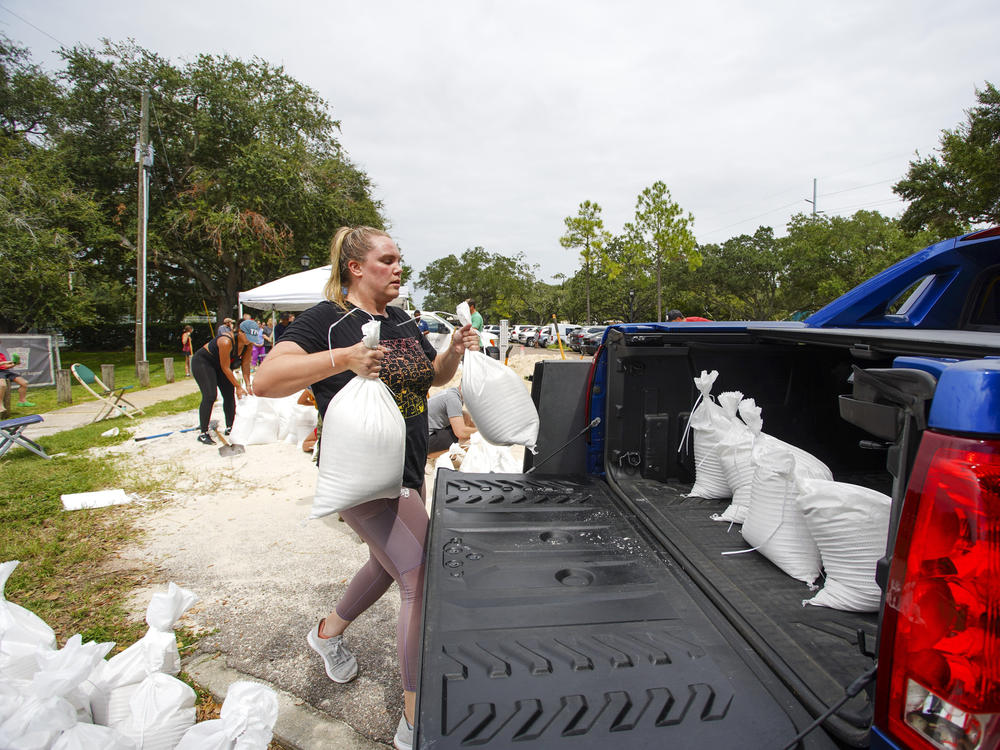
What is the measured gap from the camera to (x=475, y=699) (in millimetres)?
1081

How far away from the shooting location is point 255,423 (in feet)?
19.5

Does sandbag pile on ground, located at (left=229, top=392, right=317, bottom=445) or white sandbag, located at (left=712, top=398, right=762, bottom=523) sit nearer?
white sandbag, located at (left=712, top=398, right=762, bottom=523)

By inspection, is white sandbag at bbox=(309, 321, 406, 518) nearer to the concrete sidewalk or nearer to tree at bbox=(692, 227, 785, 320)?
the concrete sidewalk

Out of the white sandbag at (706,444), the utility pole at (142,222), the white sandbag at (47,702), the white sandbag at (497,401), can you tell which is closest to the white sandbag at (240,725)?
the white sandbag at (47,702)

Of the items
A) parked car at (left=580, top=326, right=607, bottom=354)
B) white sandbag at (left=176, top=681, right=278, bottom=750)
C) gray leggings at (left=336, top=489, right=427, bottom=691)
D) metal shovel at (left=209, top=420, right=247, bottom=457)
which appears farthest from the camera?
parked car at (left=580, top=326, right=607, bottom=354)

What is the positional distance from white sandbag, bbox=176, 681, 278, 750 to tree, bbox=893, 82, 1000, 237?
19.4m

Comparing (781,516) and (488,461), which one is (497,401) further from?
(488,461)

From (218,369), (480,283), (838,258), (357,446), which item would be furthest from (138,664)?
(480,283)

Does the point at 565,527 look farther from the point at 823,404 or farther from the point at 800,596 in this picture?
the point at 823,404

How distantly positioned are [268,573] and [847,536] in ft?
10.4

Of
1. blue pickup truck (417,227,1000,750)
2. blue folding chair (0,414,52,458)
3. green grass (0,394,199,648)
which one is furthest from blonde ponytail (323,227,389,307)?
blue folding chair (0,414,52,458)

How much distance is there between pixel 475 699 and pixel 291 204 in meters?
23.4

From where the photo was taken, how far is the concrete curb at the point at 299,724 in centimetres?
199

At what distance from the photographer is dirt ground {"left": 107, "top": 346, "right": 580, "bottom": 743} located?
91.7 inches
